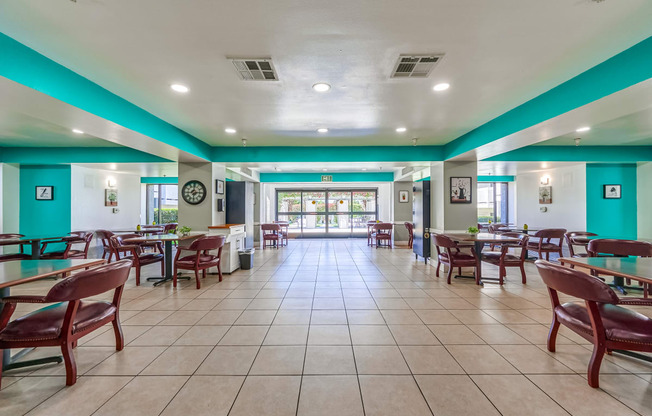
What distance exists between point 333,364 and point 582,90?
361cm

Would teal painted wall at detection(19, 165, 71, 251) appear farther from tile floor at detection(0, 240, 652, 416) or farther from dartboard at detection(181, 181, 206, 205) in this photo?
tile floor at detection(0, 240, 652, 416)

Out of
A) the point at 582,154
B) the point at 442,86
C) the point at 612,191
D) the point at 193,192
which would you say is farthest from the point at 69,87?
the point at 612,191

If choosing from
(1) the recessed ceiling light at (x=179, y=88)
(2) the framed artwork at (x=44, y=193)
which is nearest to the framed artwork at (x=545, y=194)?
(1) the recessed ceiling light at (x=179, y=88)

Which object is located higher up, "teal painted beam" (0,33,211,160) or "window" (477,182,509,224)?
"teal painted beam" (0,33,211,160)

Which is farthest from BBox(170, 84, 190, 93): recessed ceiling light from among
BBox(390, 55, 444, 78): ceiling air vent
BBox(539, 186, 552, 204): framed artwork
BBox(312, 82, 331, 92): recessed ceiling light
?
BBox(539, 186, 552, 204): framed artwork

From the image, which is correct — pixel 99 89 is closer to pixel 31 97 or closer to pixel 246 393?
pixel 31 97

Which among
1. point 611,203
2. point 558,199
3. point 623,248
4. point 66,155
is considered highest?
point 66,155

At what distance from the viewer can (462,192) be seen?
6031mm

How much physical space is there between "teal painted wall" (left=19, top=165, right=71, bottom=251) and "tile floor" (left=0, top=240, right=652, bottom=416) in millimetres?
5376

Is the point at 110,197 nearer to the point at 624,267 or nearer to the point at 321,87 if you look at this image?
the point at 321,87

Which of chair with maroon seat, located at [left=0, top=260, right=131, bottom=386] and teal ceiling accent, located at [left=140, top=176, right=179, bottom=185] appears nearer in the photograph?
chair with maroon seat, located at [left=0, top=260, right=131, bottom=386]

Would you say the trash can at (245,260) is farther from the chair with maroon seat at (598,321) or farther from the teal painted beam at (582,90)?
the chair with maroon seat at (598,321)

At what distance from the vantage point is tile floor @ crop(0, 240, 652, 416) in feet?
Result: 5.98

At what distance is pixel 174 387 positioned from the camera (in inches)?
78.8
